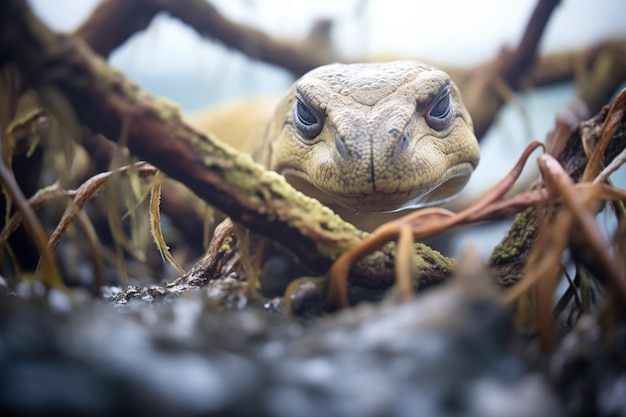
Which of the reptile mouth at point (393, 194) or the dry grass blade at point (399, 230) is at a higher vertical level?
the reptile mouth at point (393, 194)

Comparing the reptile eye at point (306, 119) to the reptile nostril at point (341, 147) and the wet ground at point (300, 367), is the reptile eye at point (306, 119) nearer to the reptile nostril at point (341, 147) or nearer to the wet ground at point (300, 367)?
the reptile nostril at point (341, 147)

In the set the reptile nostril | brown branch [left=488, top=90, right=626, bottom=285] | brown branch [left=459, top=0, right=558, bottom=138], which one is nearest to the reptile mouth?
the reptile nostril

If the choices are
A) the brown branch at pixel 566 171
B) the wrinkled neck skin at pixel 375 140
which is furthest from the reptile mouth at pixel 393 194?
the brown branch at pixel 566 171

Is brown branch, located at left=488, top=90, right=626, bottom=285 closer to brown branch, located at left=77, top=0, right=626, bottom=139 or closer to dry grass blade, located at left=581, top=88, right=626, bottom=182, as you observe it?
dry grass blade, located at left=581, top=88, right=626, bottom=182

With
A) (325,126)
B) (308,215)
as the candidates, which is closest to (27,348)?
(308,215)

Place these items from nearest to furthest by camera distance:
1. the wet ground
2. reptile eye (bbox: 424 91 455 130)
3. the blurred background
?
the wet ground → reptile eye (bbox: 424 91 455 130) → the blurred background

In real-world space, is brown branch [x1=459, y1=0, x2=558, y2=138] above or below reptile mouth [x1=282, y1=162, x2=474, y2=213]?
above
